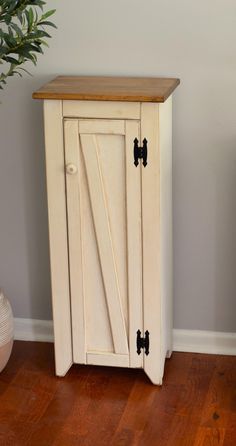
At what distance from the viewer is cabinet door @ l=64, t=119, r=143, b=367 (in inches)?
116

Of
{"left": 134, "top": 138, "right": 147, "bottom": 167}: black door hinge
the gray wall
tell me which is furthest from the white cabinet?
the gray wall

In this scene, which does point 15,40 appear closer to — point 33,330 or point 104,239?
point 104,239

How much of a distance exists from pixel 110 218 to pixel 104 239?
0.26 ft

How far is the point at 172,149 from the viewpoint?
3.23 meters

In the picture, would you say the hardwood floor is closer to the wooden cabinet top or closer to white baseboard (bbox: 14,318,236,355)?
white baseboard (bbox: 14,318,236,355)

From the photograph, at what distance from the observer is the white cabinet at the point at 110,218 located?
2912 millimetres

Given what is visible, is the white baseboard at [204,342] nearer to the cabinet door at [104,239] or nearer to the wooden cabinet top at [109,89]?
the cabinet door at [104,239]

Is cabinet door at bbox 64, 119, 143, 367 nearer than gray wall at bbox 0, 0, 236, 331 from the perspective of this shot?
Yes

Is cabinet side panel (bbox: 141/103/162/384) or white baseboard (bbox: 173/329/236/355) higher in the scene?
cabinet side panel (bbox: 141/103/162/384)

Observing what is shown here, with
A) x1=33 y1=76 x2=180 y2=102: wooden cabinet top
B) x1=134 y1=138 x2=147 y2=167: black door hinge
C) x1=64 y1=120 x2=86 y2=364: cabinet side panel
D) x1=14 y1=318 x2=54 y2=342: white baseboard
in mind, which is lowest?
x1=14 y1=318 x2=54 y2=342: white baseboard

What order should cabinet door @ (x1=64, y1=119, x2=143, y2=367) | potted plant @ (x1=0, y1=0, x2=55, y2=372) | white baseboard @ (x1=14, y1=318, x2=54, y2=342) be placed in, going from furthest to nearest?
white baseboard @ (x1=14, y1=318, x2=54, y2=342) < cabinet door @ (x1=64, y1=119, x2=143, y2=367) < potted plant @ (x1=0, y1=0, x2=55, y2=372)

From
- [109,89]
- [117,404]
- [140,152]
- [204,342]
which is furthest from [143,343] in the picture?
[109,89]

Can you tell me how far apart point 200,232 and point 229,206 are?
0.52 ft

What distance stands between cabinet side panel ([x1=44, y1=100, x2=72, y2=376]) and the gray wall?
0.35 meters
